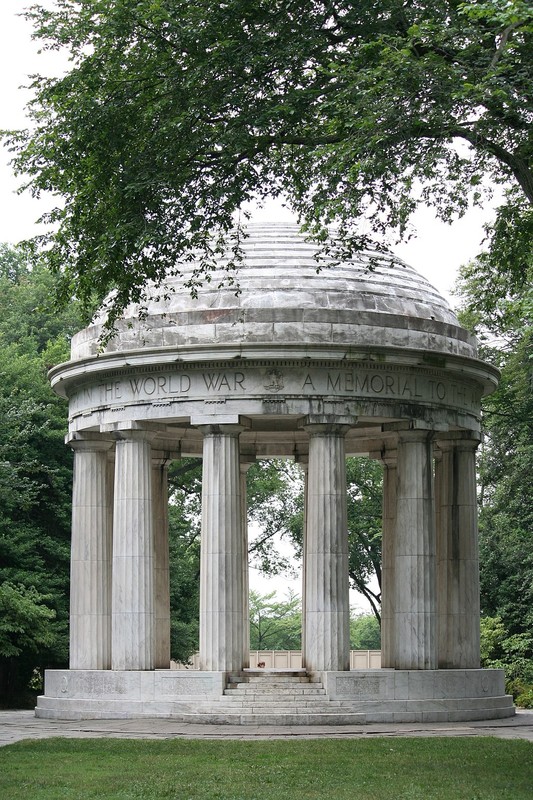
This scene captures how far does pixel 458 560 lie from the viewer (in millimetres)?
53125

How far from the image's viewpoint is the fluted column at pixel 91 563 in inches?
2060

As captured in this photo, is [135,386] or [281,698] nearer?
[281,698]

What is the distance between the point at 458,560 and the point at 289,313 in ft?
40.1

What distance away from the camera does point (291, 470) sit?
97.3 metres

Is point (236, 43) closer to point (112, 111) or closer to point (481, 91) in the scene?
point (112, 111)

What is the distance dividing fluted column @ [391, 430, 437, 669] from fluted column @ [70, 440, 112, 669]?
35.7 ft

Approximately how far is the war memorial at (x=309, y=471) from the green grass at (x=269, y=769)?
821 cm

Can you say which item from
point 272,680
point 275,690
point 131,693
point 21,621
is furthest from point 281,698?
point 21,621

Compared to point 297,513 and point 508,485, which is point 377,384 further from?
point 297,513

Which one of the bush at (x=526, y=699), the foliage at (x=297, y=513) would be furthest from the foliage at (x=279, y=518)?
the bush at (x=526, y=699)

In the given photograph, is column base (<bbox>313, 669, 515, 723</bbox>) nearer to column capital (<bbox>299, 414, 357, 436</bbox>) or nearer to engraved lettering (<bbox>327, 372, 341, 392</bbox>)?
column capital (<bbox>299, 414, 357, 436</bbox>)

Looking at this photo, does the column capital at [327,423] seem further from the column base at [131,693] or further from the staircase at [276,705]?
the column base at [131,693]

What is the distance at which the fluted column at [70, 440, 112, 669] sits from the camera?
52.3 metres

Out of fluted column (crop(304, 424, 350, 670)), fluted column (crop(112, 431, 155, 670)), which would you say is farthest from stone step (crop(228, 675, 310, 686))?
fluted column (crop(112, 431, 155, 670))
